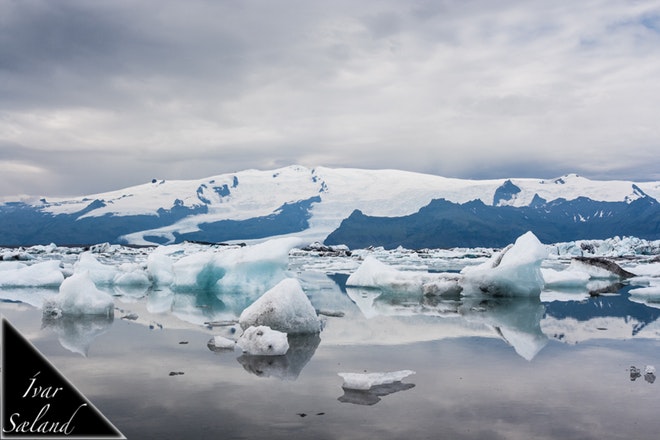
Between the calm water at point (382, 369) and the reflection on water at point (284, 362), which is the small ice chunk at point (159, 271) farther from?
the reflection on water at point (284, 362)

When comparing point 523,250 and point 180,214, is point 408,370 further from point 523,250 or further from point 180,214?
point 180,214

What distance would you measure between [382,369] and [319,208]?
10884 cm

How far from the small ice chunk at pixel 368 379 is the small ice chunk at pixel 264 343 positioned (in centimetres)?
152

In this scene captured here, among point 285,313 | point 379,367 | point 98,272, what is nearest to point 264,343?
point 285,313

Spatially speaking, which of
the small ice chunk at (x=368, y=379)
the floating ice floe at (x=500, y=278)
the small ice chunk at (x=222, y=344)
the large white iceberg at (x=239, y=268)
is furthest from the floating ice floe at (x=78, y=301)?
the floating ice floe at (x=500, y=278)

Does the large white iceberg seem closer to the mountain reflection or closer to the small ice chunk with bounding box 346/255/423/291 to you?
the mountain reflection

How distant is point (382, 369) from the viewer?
262 inches

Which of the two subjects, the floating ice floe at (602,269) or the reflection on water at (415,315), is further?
the floating ice floe at (602,269)

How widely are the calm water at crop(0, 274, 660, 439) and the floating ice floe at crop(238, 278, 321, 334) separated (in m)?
0.41

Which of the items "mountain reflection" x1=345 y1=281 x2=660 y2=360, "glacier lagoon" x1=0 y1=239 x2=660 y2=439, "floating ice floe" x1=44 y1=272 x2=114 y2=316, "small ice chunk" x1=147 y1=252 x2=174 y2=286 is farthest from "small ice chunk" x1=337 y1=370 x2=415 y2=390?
"small ice chunk" x1=147 y1=252 x2=174 y2=286

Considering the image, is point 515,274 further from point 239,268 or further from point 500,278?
point 239,268

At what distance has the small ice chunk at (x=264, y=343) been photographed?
731 cm

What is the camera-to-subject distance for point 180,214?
135000mm

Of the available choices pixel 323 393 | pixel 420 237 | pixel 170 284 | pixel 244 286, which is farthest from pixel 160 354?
pixel 420 237
